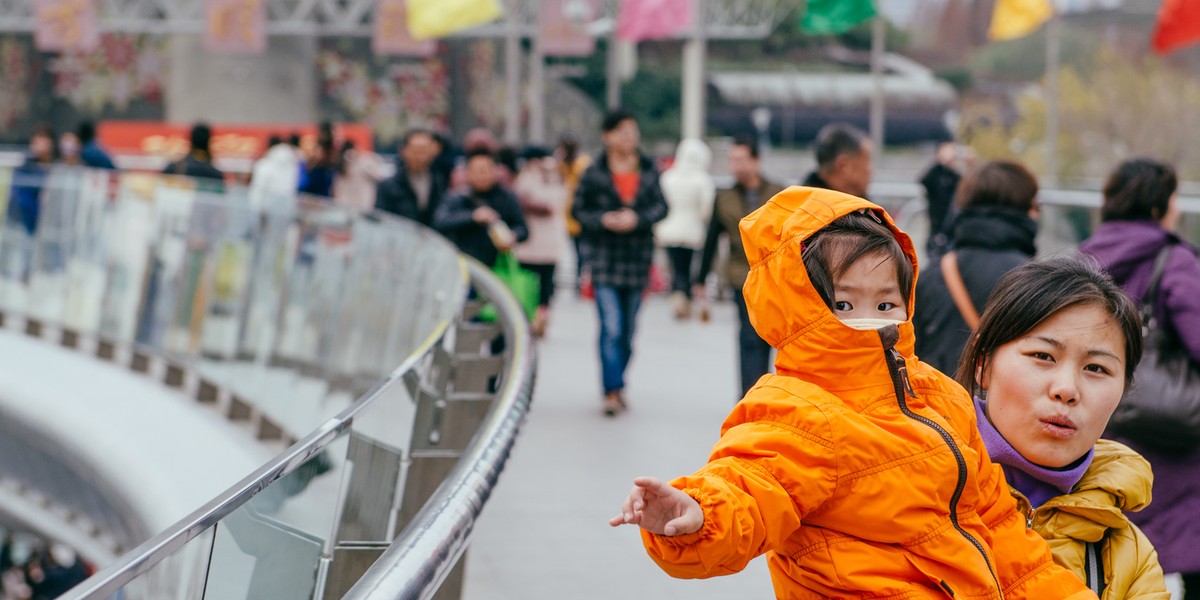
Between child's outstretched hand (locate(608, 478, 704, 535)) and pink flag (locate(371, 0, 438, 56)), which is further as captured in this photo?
pink flag (locate(371, 0, 438, 56))

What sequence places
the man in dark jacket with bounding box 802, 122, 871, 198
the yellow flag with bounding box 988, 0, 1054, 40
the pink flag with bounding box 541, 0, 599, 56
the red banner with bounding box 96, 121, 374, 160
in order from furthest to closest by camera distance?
the red banner with bounding box 96, 121, 374, 160 → the pink flag with bounding box 541, 0, 599, 56 → the yellow flag with bounding box 988, 0, 1054, 40 → the man in dark jacket with bounding box 802, 122, 871, 198

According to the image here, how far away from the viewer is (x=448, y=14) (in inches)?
776

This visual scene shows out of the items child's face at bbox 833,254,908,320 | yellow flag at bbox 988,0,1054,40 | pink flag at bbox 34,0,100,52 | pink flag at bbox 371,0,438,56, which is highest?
yellow flag at bbox 988,0,1054,40

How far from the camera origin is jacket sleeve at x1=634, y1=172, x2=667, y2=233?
29.2 feet

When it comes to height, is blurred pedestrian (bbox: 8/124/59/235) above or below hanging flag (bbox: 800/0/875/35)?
below

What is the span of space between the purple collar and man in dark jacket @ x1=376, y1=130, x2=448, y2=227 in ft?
25.1

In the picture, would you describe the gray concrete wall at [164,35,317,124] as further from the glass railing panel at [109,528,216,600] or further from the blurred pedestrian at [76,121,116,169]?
the glass railing panel at [109,528,216,600]

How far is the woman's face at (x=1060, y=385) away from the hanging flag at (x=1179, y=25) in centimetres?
1248

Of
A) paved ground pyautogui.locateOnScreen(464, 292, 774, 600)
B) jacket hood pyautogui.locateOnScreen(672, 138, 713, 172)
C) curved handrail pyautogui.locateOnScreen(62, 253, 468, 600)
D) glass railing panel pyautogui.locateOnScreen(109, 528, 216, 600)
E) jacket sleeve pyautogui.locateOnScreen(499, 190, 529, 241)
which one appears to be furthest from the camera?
jacket hood pyautogui.locateOnScreen(672, 138, 713, 172)

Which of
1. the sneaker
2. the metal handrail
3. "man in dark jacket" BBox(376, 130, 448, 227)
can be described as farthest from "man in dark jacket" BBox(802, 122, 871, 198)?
"man in dark jacket" BBox(376, 130, 448, 227)

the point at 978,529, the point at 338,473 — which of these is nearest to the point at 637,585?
the point at 338,473

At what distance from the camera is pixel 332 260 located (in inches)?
368

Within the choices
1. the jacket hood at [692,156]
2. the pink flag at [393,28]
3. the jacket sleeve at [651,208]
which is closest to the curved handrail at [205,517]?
the jacket sleeve at [651,208]

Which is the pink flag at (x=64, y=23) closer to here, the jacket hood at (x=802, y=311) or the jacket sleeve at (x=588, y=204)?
the jacket sleeve at (x=588, y=204)
